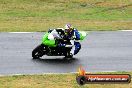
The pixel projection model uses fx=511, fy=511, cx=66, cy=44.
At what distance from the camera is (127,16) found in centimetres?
3067

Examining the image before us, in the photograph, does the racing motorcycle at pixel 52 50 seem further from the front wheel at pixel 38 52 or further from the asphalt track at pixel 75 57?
the asphalt track at pixel 75 57

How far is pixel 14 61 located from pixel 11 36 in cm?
483

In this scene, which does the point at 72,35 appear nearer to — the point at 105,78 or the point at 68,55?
the point at 68,55

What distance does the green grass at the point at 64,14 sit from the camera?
1056 inches

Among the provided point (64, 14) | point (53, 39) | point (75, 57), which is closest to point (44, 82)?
point (53, 39)

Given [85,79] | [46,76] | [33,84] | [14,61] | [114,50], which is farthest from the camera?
[114,50]

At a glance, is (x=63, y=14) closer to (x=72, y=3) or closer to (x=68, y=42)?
(x=72, y=3)

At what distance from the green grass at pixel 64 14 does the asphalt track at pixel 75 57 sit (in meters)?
2.45

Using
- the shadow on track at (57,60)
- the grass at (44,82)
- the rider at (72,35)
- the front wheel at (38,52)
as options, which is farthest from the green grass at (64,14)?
the grass at (44,82)

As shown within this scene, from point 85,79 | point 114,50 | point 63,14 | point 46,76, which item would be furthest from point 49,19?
point 85,79

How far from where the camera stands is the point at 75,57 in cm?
1991

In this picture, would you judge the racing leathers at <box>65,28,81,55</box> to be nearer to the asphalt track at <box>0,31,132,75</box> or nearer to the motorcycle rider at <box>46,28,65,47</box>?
the motorcycle rider at <box>46,28,65,47</box>

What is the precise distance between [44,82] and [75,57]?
14.1 ft

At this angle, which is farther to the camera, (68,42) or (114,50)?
(114,50)
